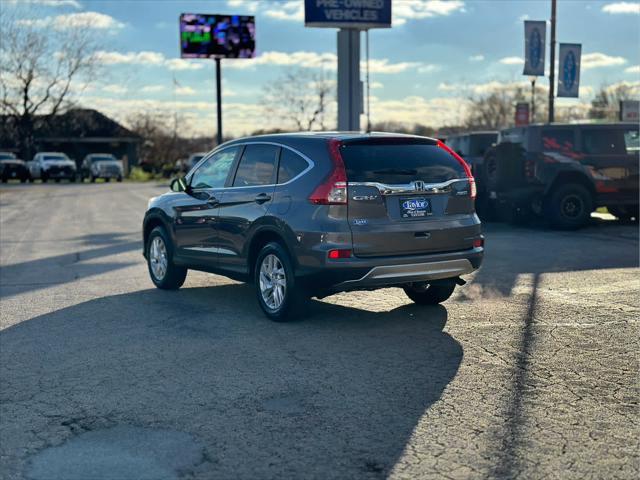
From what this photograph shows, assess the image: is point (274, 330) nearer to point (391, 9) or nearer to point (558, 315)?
point (558, 315)

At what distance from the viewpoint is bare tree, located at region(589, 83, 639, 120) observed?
59.8 metres

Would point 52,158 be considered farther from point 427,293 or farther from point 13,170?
point 427,293

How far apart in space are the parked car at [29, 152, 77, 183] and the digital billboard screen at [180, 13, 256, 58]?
2520cm

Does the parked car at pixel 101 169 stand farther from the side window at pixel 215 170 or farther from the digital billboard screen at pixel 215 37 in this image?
the side window at pixel 215 170

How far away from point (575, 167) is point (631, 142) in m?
1.26

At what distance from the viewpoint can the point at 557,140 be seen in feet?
52.1

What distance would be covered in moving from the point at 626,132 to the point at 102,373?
12.8 metres

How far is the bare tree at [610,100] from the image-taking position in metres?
59.8

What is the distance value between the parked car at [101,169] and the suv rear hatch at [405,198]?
163ft

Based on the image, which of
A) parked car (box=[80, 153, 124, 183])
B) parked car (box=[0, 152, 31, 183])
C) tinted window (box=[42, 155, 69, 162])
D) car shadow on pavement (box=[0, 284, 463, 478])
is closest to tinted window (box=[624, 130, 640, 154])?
car shadow on pavement (box=[0, 284, 463, 478])

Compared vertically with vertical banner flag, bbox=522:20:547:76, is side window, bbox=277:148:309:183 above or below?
below

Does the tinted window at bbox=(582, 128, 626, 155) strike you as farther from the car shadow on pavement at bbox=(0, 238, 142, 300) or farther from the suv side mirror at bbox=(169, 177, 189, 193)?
the suv side mirror at bbox=(169, 177, 189, 193)

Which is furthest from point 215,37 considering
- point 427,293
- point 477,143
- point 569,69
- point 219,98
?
point 427,293

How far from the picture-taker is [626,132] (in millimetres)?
16078
